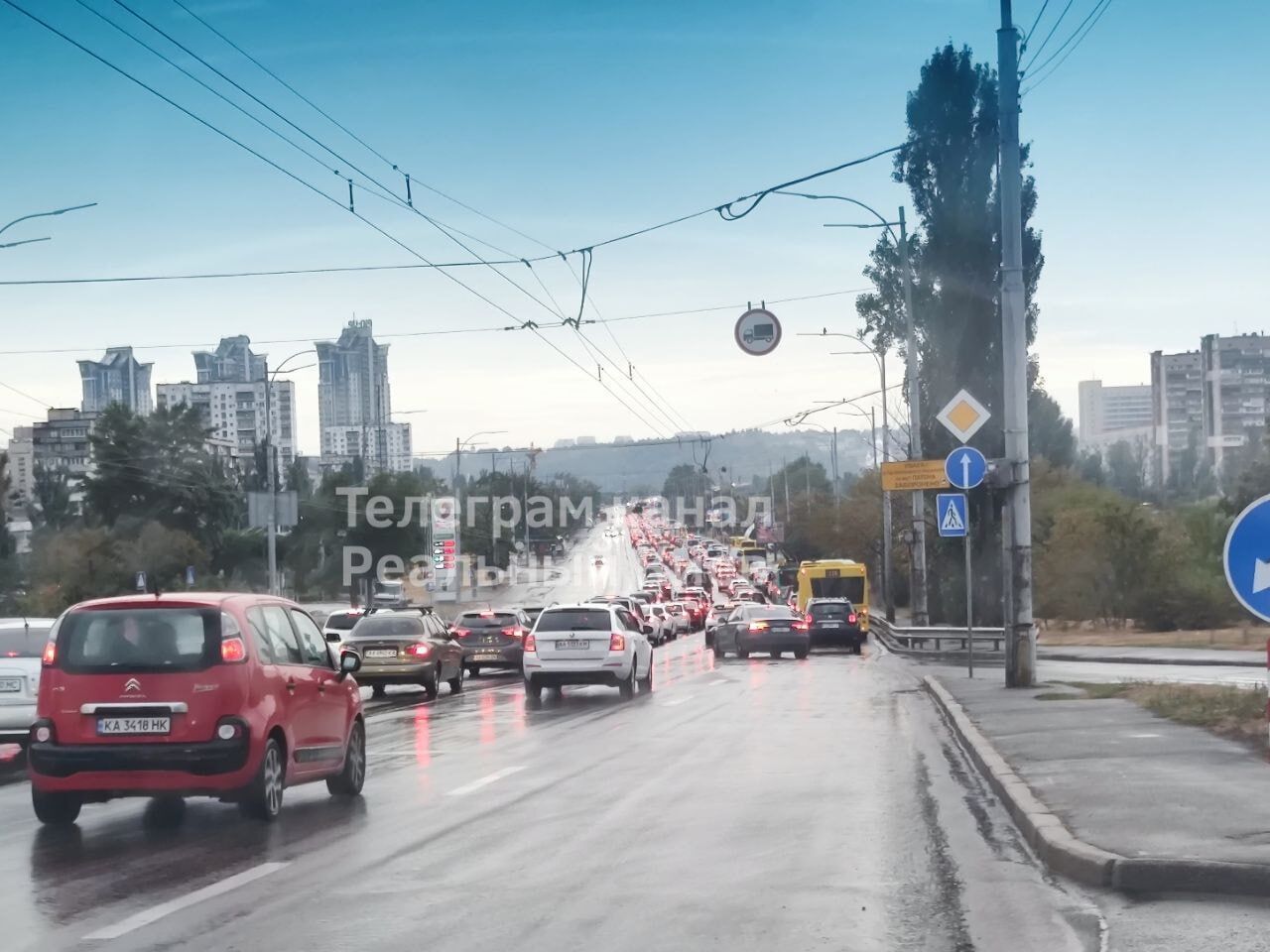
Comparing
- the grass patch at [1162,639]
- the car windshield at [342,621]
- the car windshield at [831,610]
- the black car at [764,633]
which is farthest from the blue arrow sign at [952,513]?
the car windshield at [831,610]

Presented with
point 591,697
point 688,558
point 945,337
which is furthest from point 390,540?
point 688,558

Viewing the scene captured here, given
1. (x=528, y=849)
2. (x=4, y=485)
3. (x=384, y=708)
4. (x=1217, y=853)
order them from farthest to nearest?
(x=4, y=485), (x=384, y=708), (x=528, y=849), (x=1217, y=853)

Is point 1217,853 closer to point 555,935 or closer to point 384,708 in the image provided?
point 555,935

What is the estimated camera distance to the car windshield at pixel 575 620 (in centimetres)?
2784

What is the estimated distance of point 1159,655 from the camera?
120ft

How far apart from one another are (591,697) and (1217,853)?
65.0 feet

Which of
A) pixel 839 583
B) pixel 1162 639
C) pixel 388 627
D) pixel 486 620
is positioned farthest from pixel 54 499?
pixel 388 627

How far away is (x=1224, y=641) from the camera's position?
141 ft

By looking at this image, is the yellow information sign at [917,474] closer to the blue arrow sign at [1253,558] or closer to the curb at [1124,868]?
the curb at [1124,868]

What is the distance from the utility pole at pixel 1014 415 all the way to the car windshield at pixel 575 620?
699 centimetres

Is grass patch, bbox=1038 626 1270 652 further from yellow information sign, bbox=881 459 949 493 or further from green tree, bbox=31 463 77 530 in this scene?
green tree, bbox=31 463 77 530

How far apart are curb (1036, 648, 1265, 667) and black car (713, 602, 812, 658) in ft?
22.3

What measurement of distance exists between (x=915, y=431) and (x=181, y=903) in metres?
42.1

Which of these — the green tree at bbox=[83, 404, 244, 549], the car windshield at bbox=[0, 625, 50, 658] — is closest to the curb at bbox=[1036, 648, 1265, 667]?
the car windshield at bbox=[0, 625, 50, 658]
